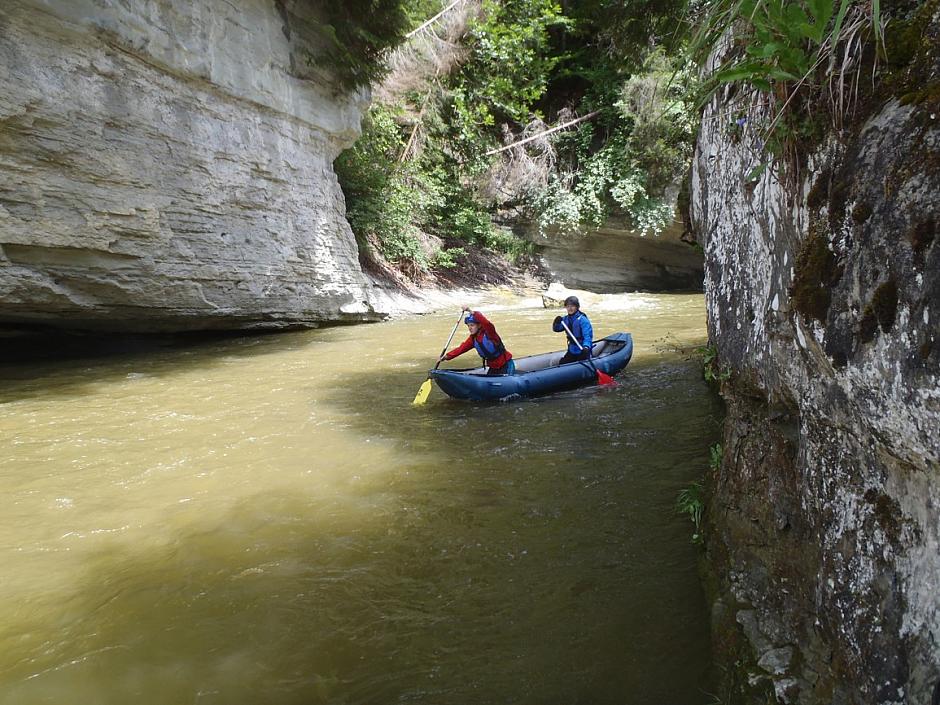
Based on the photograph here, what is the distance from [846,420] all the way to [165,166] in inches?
369

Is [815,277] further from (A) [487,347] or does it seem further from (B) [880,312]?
(A) [487,347]

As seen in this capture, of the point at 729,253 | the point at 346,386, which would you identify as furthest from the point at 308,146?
the point at 729,253

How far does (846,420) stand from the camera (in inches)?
63.6

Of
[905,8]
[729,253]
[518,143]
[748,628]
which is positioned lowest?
[748,628]

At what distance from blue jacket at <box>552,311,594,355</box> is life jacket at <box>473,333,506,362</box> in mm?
970

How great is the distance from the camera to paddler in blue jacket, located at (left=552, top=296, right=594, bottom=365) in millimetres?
7402

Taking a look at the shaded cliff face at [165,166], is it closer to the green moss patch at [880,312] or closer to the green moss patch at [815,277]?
the green moss patch at [815,277]

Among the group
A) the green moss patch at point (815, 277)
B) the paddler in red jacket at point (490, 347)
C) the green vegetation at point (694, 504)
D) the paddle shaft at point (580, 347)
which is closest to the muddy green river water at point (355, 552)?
the green vegetation at point (694, 504)

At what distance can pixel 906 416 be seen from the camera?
1.32 metres

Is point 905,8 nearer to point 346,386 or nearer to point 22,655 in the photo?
point 22,655

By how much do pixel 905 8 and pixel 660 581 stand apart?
2.42 meters

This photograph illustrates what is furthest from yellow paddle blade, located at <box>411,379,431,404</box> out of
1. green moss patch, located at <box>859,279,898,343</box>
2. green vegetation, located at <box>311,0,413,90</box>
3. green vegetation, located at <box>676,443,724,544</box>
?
green vegetation, located at <box>311,0,413,90</box>

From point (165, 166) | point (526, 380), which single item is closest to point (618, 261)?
point (526, 380)

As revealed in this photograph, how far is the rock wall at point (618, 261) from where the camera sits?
1942 centimetres
